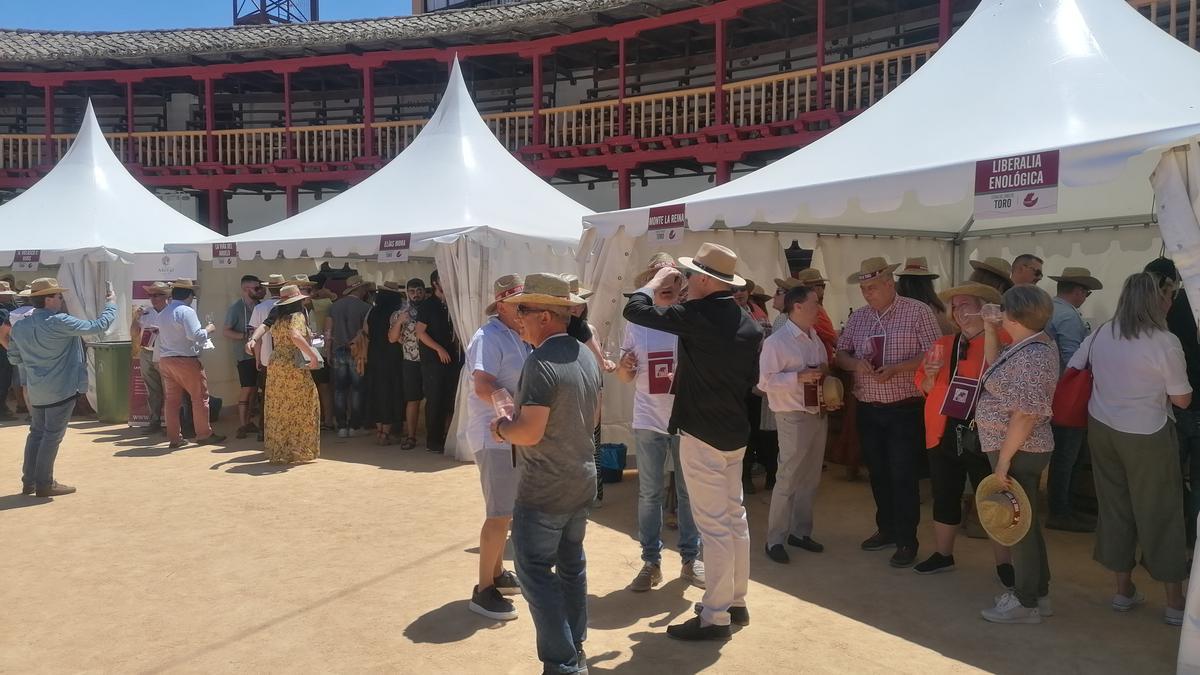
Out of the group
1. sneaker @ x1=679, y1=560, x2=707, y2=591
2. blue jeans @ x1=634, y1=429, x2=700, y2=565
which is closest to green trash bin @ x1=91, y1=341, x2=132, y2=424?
blue jeans @ x1=634, y1=429, x2=700, y2=565

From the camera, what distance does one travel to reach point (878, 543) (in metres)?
4.70

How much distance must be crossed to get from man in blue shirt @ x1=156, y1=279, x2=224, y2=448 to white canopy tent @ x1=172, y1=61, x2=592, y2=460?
3.06 feet

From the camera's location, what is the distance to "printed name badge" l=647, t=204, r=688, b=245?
545cm

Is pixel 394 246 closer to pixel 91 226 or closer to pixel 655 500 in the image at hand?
pixel 655 500

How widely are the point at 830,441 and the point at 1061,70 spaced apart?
2.99 metres

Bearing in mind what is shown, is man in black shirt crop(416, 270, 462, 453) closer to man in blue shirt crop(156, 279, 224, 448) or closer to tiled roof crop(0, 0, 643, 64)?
man in blue shirt crop(156, 279, 224, 448)

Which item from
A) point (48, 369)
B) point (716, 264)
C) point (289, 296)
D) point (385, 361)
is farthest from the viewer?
point (385, 361)

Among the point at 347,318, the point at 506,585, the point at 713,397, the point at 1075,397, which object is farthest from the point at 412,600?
the point at 347,318

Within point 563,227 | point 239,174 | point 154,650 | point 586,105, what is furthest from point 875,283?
point 239,174

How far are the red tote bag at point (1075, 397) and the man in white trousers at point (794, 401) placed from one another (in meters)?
1.08

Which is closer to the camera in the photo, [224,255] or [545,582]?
[545,582]

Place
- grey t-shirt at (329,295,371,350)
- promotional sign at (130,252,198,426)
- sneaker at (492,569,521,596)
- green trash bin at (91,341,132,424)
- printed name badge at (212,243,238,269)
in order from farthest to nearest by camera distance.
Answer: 1. green trash bin at (91,341,132,424)
2. promotional sign at (130,252,198,426)
3. printed name badge at (212,243,238,269)
4. grey t-shirt at (329,295,371,350)
5. sneaker at (492,569,521,596)

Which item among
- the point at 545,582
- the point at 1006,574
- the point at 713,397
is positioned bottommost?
the point at 1006,574

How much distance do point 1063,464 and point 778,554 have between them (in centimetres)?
185
